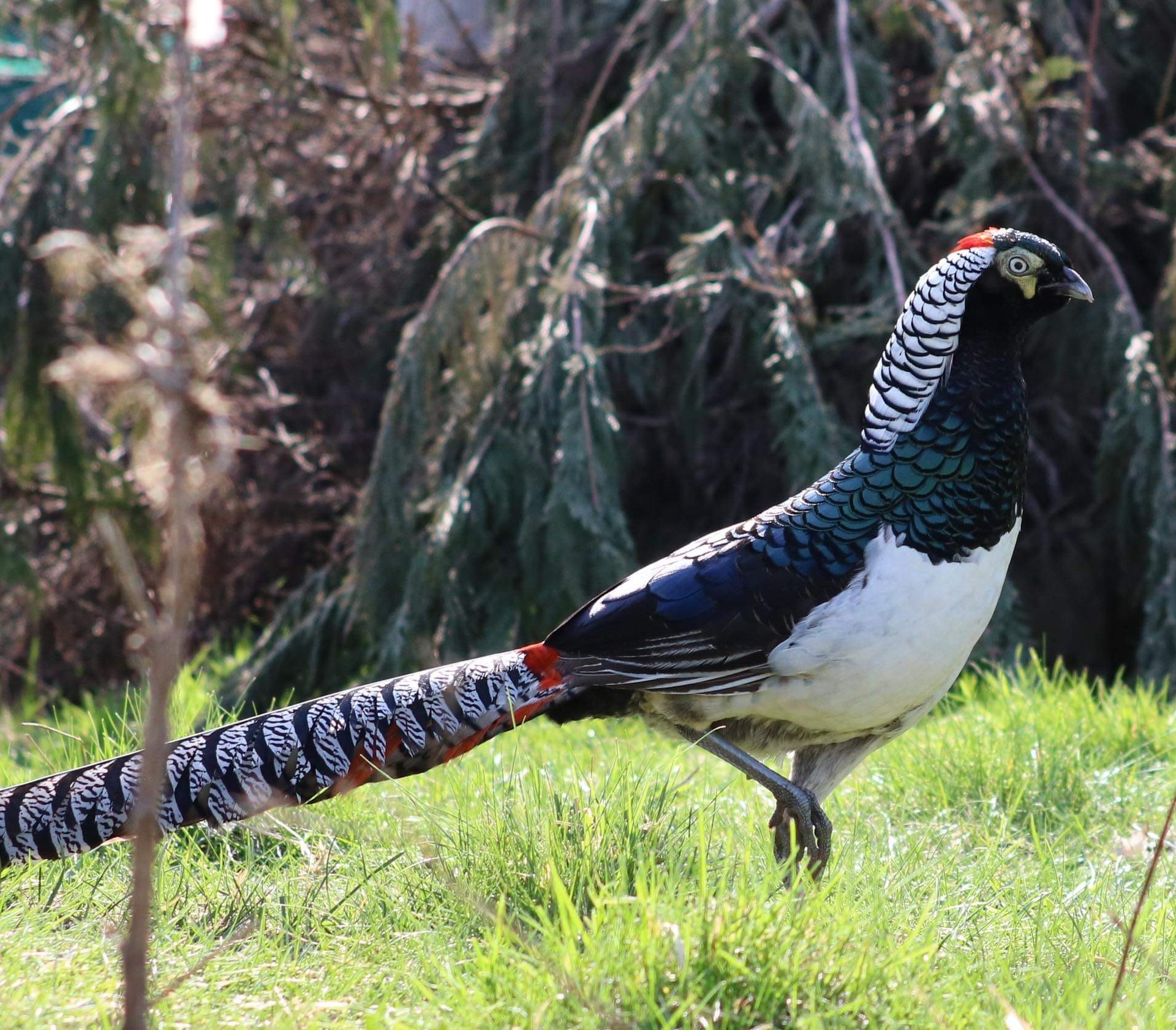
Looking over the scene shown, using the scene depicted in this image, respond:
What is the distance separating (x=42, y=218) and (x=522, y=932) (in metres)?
3.21

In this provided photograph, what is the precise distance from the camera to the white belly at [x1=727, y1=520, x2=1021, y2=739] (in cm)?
255

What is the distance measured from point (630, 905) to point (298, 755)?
0.80 m

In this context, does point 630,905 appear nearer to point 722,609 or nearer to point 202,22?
point 722,609

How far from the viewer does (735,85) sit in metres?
4.70

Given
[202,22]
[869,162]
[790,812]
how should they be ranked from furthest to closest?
[869,162]
[790,812]
[202,22]

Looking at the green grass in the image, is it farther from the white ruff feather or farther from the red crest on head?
the red crest on head

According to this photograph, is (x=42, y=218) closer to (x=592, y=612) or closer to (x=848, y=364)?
(x=592, y=612)

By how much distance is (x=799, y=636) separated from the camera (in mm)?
2615

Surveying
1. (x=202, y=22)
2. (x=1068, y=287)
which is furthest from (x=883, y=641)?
(x=202, y=22)

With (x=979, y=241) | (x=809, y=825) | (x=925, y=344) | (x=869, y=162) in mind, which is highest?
(x=869, y=162)

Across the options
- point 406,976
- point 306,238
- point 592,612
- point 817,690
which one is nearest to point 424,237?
point 306,238

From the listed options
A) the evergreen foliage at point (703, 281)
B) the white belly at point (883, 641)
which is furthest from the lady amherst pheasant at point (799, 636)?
the evergreen foliage at point (703, 281)

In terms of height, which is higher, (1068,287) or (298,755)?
(1068,287)

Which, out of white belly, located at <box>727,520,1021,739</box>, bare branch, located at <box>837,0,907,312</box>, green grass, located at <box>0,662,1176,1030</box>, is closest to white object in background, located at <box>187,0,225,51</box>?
green grass, located at <box>0,662,1176,1030</box>
